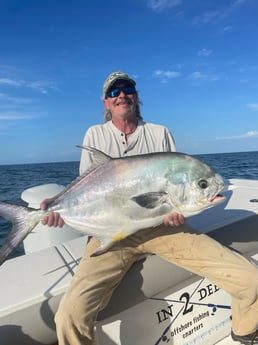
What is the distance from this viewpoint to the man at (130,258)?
2.07m

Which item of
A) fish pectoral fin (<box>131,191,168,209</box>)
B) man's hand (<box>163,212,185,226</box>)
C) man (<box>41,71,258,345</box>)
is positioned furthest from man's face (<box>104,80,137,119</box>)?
man's hand (<box>163,212,185,226</box>)

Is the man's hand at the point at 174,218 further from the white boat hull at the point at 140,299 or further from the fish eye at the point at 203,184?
A: the white boat hull at the point at 140,299

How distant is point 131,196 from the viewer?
215cm

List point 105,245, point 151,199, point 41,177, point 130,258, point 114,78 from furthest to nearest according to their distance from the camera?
point 41,177 < point 114,78 < point 130,258 < point 105,245 < point 151,199

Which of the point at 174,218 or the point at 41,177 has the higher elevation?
the point at 174,218

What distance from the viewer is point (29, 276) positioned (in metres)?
2.32

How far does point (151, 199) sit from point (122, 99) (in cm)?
110

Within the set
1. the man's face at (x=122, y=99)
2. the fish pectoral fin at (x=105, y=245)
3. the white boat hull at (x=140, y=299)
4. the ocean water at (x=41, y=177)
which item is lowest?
the ocean water at (x=41, y=177)

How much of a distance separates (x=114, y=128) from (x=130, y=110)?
0.23 m

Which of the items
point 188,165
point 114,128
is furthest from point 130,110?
point 188,165

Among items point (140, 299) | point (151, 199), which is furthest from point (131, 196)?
point (140, 299)

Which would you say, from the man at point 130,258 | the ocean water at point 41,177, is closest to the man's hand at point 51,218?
the man at point 130,258

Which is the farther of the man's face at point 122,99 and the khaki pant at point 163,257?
the man's face at point 122,99

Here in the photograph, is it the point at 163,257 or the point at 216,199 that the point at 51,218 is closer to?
the point at 163,257
